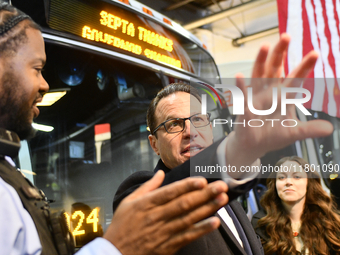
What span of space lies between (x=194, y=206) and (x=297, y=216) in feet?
6.33

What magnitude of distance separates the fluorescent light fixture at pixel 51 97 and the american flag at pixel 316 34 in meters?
2.26

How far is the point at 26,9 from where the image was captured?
2193 mm

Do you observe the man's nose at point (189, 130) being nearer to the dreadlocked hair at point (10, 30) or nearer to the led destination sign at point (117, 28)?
the dreadlocked hair at point (10, 30)

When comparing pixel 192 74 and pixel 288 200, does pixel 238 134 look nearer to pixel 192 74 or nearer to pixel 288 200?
pixel 288 200

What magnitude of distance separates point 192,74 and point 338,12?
1.55 metres

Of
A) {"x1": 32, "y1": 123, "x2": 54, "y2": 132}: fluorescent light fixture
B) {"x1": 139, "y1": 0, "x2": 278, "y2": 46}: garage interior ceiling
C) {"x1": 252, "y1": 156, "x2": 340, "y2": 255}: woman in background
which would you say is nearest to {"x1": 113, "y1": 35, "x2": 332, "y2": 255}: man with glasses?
{"x1": 252, "y1": 156, "x2": 340, "y2": 255}: woman in background

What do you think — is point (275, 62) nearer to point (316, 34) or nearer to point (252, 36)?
point (316, 34)

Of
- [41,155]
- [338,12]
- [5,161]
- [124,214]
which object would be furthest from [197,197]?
[338,12]

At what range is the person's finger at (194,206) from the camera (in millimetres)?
707

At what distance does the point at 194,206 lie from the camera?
0.71m

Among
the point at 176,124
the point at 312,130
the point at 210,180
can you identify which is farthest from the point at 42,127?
the point at 312,130

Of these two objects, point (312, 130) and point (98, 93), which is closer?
point (312, 130)

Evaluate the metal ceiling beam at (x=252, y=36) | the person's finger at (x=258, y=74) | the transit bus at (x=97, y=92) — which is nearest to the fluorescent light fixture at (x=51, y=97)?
the transit bus at (x=97, y=92)

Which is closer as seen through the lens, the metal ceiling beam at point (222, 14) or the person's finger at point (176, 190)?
the person's finger at point (176, 190)
